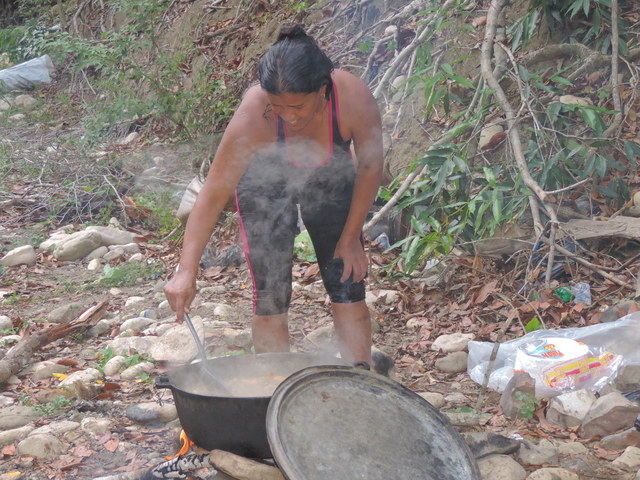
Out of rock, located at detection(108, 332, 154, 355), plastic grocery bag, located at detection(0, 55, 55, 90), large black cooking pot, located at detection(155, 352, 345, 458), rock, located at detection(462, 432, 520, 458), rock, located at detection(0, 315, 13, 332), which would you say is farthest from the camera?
plastic grocery bag, located at detection(0, 55, 55, 90)

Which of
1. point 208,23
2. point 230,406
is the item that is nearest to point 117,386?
point 230,406

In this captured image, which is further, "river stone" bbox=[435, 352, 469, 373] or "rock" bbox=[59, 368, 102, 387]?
"river stone" bbox=[435, 352, 469, 373]

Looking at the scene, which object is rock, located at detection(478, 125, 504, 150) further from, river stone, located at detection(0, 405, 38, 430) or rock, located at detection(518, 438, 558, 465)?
river stone, located at detection(0, 405, 38, 430)

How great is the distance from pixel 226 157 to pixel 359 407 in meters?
1.07

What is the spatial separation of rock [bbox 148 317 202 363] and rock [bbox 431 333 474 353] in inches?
53.4

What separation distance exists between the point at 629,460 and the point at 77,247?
15.6ft

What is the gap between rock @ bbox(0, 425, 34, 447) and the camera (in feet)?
9.77

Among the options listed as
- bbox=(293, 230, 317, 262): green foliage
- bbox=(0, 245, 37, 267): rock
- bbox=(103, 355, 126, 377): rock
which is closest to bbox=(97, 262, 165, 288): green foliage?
bbox=(0, 245, 37, 267): rock

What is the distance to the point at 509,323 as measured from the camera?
153 inches

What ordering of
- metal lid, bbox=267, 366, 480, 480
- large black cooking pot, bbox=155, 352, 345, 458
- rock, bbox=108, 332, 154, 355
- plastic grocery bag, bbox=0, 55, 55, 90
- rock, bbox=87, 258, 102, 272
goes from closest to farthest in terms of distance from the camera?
1. metal lid, bbox=267, 366, 480, 480
2. large black cooking pot, bbox=155, 352, 345, 458
3. rock, bbox=108, 332, 154, 355
4. rock, bbox=87, 258, 102, 272
5. plastic grocery bag, bbox=0, 55, 55, 90

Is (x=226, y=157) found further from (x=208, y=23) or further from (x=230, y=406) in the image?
(x=208, y=23)

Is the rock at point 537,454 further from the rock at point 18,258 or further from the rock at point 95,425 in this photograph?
the rock at point 18,258

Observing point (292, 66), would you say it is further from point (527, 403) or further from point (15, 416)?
point (15, 416)

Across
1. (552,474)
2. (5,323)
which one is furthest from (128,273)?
(552,474)
